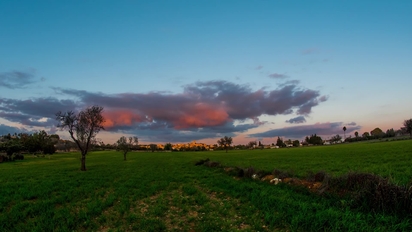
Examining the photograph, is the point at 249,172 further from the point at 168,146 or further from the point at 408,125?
the point at 168,146

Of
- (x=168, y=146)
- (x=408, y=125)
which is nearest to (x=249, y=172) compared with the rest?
(x=408, y=125)

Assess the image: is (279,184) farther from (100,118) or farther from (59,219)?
(100,118)

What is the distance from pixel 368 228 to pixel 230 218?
5169mm

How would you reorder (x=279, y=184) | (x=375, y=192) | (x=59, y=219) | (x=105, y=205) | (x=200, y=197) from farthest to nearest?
(x=279, y=184) → (x=200, y=197) → (x=105, y=205) → (x=59, y=219) → (x=375, y=192)

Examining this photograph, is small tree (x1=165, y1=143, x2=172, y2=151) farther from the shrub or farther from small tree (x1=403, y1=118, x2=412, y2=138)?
the shrub

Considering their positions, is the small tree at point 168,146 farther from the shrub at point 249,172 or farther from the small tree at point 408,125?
the shrub at point 249,172

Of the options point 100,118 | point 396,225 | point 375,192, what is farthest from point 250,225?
point 100,118

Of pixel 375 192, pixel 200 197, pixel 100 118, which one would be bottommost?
pixel 200 197

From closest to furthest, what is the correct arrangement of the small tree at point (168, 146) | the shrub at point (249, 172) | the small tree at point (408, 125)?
the shrub at point (249, 172) → the small tree at point (408, 125) → the small tree at point (168, 146)

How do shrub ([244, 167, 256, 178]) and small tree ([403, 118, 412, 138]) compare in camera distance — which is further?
small tree ([403, 118, 412, 138])

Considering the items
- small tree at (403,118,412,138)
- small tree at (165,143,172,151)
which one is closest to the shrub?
small tree at (403,118,412,138)

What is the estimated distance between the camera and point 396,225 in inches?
305

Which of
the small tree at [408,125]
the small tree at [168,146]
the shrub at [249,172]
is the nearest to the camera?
the shrub at [249,172]

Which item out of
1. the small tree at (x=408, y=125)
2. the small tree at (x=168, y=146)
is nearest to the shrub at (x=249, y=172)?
the small tree at (x=408, y=125)
